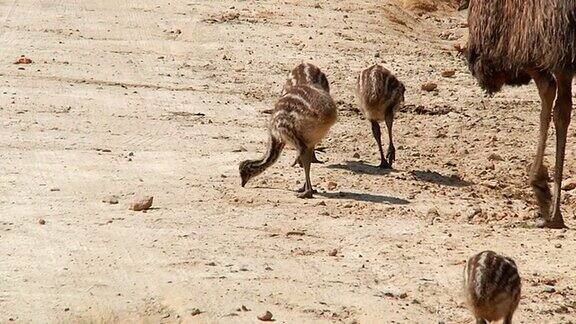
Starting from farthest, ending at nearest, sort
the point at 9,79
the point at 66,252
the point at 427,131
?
the point at 9,79 < the point at 427,131 < the point at 66,252

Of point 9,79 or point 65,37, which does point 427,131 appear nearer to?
point 9,79

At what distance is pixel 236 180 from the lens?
1180cm

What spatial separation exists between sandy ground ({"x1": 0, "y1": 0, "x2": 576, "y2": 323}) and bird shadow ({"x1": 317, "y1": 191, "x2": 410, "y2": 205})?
33 millimetres

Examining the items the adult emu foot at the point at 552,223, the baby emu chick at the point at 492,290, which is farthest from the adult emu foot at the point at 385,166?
the baby emu chick at the point at 492,290

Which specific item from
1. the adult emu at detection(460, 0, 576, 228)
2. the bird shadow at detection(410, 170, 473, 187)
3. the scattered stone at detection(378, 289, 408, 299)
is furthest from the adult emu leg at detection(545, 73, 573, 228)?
the scattered stone at detection(378, 289, 408, 299)

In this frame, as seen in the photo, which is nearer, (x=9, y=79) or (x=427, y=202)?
(x=427, y=202)

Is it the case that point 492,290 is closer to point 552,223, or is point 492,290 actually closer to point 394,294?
point 394,294

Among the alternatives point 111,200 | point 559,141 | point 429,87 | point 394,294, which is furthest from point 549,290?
point 429,87

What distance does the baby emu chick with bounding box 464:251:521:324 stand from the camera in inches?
320

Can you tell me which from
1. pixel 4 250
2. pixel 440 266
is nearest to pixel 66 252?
pixel 4 250

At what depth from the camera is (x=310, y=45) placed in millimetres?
17422

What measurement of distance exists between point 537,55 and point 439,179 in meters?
2.27

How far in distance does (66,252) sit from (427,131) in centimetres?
541

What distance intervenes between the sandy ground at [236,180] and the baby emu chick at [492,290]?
0.32m
